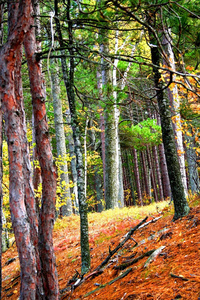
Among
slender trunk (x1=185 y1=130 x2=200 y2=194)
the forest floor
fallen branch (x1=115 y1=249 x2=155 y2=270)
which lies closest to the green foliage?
slender trunk (x1=185 y1=130 x2=200 y2=194)

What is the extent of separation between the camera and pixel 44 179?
3754 millimetres

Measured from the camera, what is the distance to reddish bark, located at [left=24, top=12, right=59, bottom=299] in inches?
143

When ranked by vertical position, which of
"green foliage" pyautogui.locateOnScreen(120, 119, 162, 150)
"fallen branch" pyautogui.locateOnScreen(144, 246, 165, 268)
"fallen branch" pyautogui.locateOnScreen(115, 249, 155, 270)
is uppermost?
"green foliage" pyautogui.locateOnScreen(120, 119, 162, 150)

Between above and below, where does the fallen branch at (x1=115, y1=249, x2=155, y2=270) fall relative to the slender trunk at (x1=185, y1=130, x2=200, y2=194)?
below

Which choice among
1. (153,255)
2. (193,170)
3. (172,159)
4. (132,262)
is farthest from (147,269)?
(193,170)

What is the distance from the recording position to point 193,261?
A: 3184 millimetres

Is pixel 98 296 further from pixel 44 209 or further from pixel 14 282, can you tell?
pixel 14 282

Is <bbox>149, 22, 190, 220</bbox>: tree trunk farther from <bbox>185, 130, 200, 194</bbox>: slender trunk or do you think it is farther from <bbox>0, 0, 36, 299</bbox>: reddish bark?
<bbox>0, 0, 36, 299</bbox>: reddish bark

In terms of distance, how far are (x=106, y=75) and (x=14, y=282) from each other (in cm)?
919

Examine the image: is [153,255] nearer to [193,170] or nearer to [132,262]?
[132,262]

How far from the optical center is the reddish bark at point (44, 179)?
11.9ft

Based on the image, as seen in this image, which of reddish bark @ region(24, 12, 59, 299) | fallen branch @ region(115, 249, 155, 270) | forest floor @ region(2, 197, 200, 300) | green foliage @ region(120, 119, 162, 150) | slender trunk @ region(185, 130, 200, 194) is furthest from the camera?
green foliage @ region(120, 119, 162, 150)

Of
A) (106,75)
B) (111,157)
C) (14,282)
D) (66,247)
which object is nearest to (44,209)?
(14,282)

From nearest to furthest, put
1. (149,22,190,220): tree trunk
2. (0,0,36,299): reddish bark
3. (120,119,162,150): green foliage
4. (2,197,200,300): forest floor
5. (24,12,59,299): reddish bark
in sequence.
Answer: (2,197,200,300): forest floor → (0,0,36,299): reddish bark → (24,12,59,299): reddish bark → (149,22,190,220): tree trunk → (120,119,162,150): green foliage
